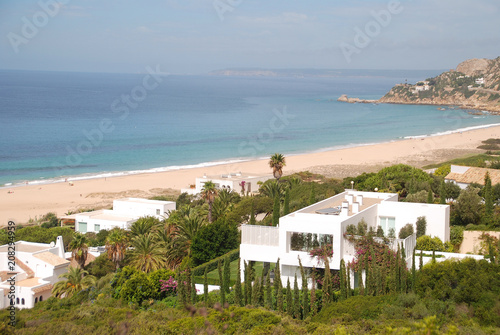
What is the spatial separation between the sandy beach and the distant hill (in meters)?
77.7

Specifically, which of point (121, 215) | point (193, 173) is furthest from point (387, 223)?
point (193, 173)

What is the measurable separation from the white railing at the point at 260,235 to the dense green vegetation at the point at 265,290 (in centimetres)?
103

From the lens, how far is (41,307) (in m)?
20.5

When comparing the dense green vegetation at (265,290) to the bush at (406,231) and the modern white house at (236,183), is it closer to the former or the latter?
the bush at (406,231)

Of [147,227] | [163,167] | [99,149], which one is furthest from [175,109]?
[147,227]

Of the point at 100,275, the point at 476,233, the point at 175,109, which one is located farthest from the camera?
the point at 175,109

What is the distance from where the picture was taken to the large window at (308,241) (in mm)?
20045

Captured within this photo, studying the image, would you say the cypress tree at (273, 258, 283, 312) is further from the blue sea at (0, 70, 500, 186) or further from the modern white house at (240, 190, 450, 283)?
the blue sea at (0, 70, 500, 186)

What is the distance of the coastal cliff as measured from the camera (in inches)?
6127

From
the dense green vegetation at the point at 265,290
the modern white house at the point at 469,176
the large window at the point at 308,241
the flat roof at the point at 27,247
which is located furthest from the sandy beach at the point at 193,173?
the large window at the point at 308,241

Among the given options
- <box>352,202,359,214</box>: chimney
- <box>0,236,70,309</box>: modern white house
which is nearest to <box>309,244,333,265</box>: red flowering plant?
<box>352,202,359,214</box>: chimney

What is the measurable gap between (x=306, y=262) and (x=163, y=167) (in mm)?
45340

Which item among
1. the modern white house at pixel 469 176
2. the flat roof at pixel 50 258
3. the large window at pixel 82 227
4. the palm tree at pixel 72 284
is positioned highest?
the modern white house at pixel 469 176

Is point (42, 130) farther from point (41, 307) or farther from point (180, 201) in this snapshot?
point (41, 307)
